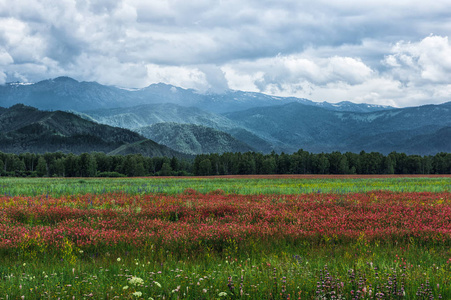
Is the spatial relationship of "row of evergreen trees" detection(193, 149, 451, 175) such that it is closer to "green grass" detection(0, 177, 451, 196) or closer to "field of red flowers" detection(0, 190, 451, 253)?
"green grass" detection(0, 177, 451, 196)

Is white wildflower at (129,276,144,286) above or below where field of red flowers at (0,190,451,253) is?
above

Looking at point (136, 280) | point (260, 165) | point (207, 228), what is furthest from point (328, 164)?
point (136, 280)

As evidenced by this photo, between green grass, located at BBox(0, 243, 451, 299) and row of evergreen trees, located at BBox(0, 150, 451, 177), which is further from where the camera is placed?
row of evergreen trees, located at BBox(0, 150, 451, 177)

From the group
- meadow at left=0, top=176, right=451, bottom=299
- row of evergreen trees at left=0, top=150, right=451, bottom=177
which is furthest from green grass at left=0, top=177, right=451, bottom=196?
row of evergreen trees at left=0, top=150, right=451, bottom=177

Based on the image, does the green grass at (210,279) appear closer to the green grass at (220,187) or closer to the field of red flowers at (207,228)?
the field of red flowers at (207,228)

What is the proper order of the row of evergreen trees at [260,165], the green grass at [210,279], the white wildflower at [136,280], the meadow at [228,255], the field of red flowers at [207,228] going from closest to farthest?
the white wildflower at [136,280], the green grass at [210,279], the meadow at [228,255], the field of red flowers at [207,228], the row of evergreen trees at [260,165]

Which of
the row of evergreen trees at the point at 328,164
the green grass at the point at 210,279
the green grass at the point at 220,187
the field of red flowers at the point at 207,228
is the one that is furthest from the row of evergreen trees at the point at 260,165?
the green grass at the point at 210,279

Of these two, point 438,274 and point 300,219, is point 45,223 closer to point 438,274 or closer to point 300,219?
point 300,219

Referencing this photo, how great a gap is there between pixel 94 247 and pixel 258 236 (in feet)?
17.2

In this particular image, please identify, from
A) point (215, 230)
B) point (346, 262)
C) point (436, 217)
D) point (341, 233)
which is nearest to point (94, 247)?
point (215, 230)

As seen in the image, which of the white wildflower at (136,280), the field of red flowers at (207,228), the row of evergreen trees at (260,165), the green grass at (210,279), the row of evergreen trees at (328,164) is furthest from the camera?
the row of evergreen trees at (328,164)

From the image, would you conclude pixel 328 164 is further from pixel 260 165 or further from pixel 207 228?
pixel 207 228

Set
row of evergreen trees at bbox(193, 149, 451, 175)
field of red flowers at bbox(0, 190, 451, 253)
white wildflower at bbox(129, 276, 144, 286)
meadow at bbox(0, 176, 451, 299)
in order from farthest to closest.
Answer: row of evergreen trees at bbox(193, 149, 451, 175)
field of red flowers at bbox(0, 190, 451, 253)
meadow at bbox(0, 176, 451, 299)
white wildflower at bbox(129, 276, 144, 286)

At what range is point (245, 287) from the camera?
6703 mm
